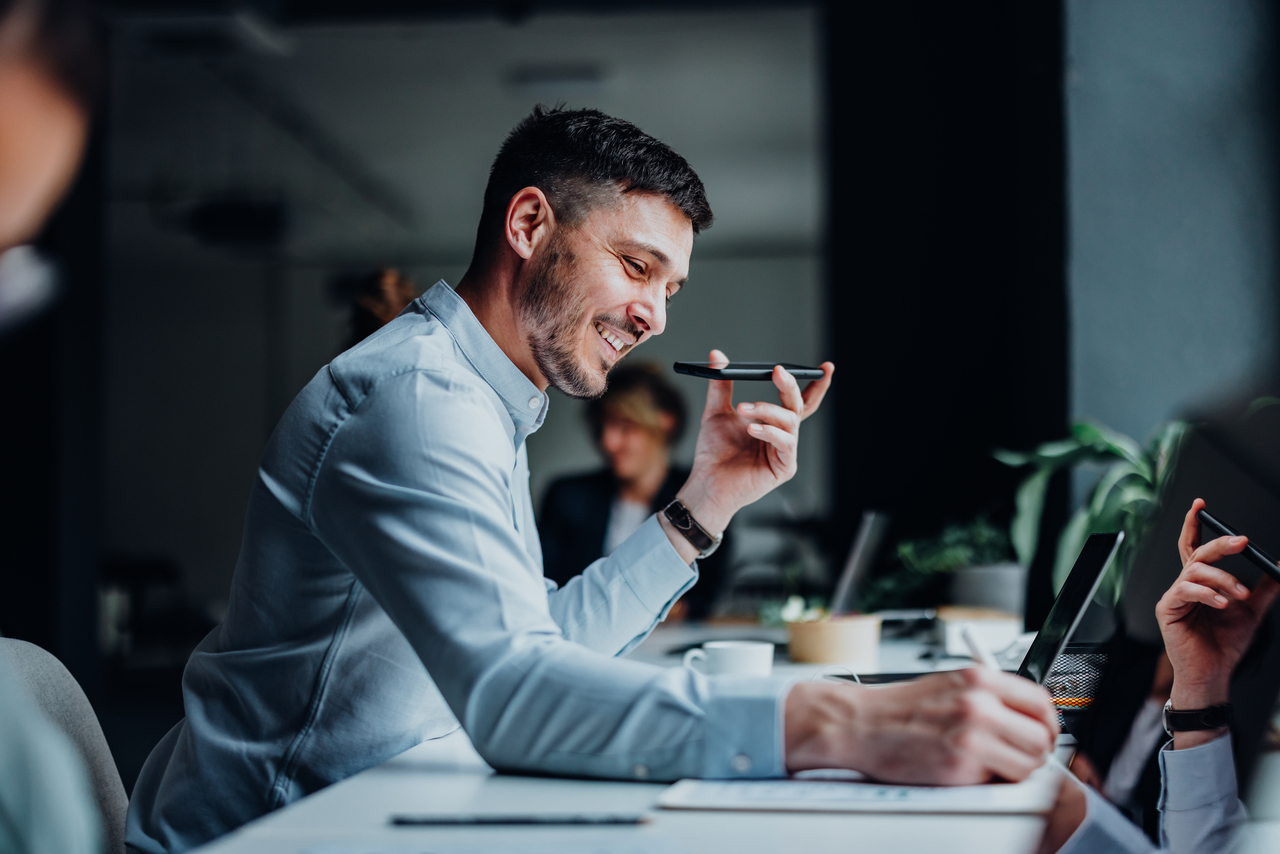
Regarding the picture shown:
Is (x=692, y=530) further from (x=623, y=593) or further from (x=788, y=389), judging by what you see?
(x=788, y=389)

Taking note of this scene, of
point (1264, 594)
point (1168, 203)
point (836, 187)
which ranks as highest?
point (836, 187)

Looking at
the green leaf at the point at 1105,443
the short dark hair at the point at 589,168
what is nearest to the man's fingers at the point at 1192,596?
the short dark hair at the point at 589,168

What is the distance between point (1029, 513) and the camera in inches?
91.2

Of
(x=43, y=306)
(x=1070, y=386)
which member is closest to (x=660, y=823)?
(x=1070, y=386)

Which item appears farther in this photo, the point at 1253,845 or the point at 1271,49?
the point at 1271,49

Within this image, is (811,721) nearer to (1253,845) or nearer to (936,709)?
(936,709)

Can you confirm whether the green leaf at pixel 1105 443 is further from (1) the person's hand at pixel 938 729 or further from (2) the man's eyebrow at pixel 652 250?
(1) the person's hand at pixel 938 729

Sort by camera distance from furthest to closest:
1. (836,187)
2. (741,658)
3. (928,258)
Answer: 1. (836,187)
2. (928,258)
3. (741,658)

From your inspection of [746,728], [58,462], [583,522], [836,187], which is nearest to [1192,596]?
[746,728]

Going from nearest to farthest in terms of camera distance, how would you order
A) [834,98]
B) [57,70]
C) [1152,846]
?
1. [57,70]
2. [1152,846]
3. [834,98]

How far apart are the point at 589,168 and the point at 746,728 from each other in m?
0.70

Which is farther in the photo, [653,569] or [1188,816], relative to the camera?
[653,569]

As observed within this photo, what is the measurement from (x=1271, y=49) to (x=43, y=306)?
4.11 meters

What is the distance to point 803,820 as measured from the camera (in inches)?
30.3
